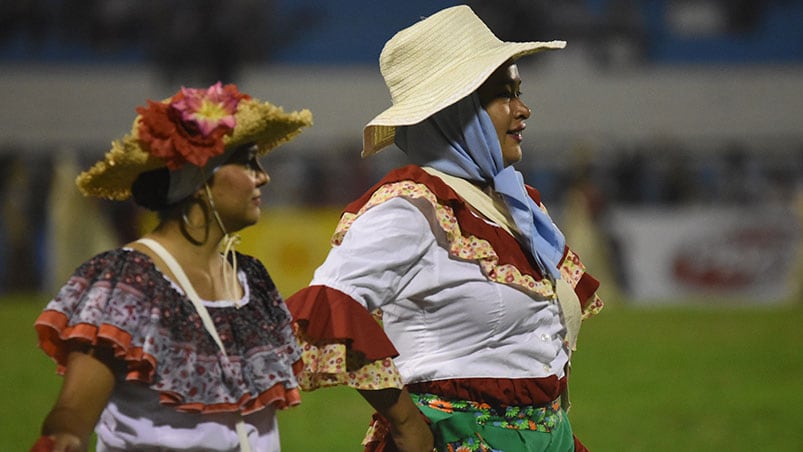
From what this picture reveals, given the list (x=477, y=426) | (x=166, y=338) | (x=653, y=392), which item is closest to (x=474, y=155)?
(x=477, y=426)

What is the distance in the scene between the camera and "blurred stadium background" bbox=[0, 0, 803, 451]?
21.7 meters

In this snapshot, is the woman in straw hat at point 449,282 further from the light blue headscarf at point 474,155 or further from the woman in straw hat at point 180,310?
the woman in straw hat at point 180,310

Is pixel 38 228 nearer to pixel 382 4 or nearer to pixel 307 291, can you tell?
pixel 382 4

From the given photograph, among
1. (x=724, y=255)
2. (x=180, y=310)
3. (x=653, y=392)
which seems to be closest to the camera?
(x=180, y=310)

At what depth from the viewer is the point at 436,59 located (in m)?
4.14

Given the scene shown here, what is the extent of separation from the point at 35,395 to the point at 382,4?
16522 mm

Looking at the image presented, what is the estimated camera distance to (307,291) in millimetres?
3744

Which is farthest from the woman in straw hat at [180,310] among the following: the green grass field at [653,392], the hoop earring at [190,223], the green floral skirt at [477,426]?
the green grass field at [653,392]

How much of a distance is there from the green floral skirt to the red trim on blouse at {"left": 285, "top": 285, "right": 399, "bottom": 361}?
10.9 inches

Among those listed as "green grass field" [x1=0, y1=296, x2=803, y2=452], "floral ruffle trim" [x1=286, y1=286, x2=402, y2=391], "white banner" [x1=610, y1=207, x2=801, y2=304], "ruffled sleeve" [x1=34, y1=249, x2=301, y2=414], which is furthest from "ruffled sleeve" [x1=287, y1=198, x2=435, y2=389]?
"white banner" [x1=610, y1=207, x2=801, y2=304]

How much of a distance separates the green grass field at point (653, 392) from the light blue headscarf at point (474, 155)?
5.10 m

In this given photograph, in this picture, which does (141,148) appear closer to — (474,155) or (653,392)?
(474,155)

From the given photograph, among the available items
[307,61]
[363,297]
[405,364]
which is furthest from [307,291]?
[307,61]

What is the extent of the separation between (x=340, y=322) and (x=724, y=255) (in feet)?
53.8
